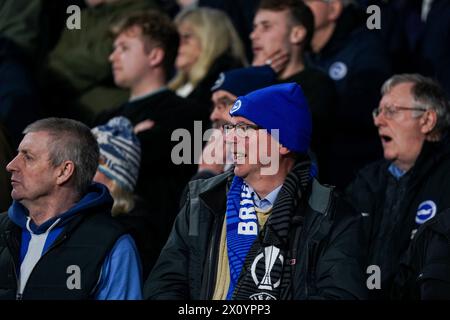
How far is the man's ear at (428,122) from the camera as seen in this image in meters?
7.70

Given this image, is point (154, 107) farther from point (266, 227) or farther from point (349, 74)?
point (266, 227)

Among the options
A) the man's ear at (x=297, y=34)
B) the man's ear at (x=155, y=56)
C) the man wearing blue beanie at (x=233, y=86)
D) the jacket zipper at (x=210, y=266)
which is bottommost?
the jacket zipper at (x=210, y=266)

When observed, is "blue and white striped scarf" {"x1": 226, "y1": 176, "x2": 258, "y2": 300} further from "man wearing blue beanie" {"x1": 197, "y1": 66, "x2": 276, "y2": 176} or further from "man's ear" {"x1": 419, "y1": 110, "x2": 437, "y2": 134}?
"man's ear" {"x1": 419, "y1": 110, "x2": 437, "y2": 134}

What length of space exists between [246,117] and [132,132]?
179 cm

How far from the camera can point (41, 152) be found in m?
6.19

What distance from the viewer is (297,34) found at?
8734 millimetres

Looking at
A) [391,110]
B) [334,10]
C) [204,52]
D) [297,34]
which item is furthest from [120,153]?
[334,10]

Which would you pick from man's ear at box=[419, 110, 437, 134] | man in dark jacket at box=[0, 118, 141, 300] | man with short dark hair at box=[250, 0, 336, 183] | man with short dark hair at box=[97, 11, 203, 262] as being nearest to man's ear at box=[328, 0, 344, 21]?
man with short dark hair at box=[250, 0, 336, 183]

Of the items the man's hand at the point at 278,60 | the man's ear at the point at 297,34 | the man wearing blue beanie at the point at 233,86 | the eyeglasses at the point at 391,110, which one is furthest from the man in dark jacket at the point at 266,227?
the man's ear at the point at 297,34

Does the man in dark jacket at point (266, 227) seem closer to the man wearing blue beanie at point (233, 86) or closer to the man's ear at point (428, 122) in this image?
the man wearing blue beanie at point (233, 86)

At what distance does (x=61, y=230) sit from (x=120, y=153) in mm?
1360

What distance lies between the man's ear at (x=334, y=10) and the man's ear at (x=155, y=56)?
5.30 ft

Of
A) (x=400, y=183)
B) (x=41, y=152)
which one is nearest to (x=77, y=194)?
(x=41, y=152)

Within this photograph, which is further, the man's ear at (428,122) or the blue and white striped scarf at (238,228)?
the man's ear at (428,122)
